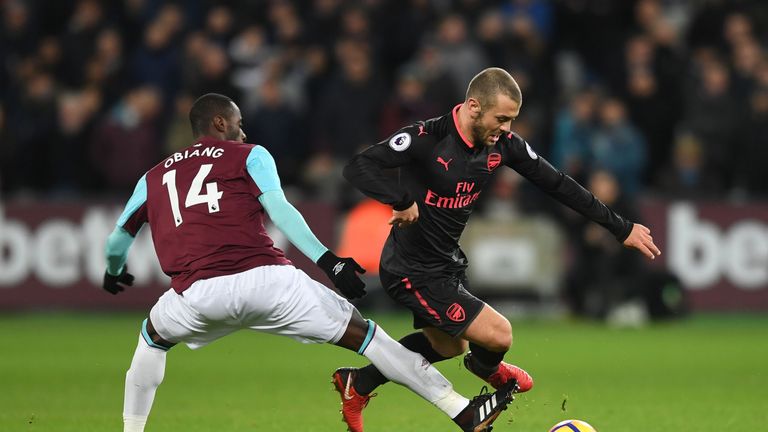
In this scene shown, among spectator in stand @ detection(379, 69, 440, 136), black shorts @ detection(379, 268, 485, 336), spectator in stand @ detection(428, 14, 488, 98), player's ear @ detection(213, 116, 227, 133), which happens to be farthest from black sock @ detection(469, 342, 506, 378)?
spectator in stand @ detection(428, 14, 488, 98)

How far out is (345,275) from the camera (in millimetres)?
6551

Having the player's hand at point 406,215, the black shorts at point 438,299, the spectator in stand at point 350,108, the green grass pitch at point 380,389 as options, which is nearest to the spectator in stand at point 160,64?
the spectator in stand at point 350,108

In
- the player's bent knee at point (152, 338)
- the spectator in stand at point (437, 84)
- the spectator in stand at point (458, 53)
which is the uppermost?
the spectator in stand at point (458, 53)

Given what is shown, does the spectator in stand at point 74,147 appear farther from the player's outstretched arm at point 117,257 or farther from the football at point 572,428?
the football at point 572,428

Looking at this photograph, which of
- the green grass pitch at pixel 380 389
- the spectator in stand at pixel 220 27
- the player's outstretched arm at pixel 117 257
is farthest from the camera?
the spectator in stand at pixel 220 27

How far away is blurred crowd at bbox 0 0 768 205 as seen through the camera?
55.0 ft

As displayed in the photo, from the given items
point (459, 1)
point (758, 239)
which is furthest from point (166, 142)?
point (758, 239)

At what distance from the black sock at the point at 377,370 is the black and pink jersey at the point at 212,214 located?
1008 mm

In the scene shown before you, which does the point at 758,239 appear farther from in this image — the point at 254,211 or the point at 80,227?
the point at 254,211

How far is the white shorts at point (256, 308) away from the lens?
673cm

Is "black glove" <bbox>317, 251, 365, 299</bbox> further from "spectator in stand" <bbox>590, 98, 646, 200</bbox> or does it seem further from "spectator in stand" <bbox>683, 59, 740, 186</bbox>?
"spectator in stand" <bbox>683, 59, 740, 186</bbox>

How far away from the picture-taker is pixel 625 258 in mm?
15836

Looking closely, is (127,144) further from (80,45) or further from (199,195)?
(199,195)

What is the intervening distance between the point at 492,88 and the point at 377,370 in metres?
1.73
